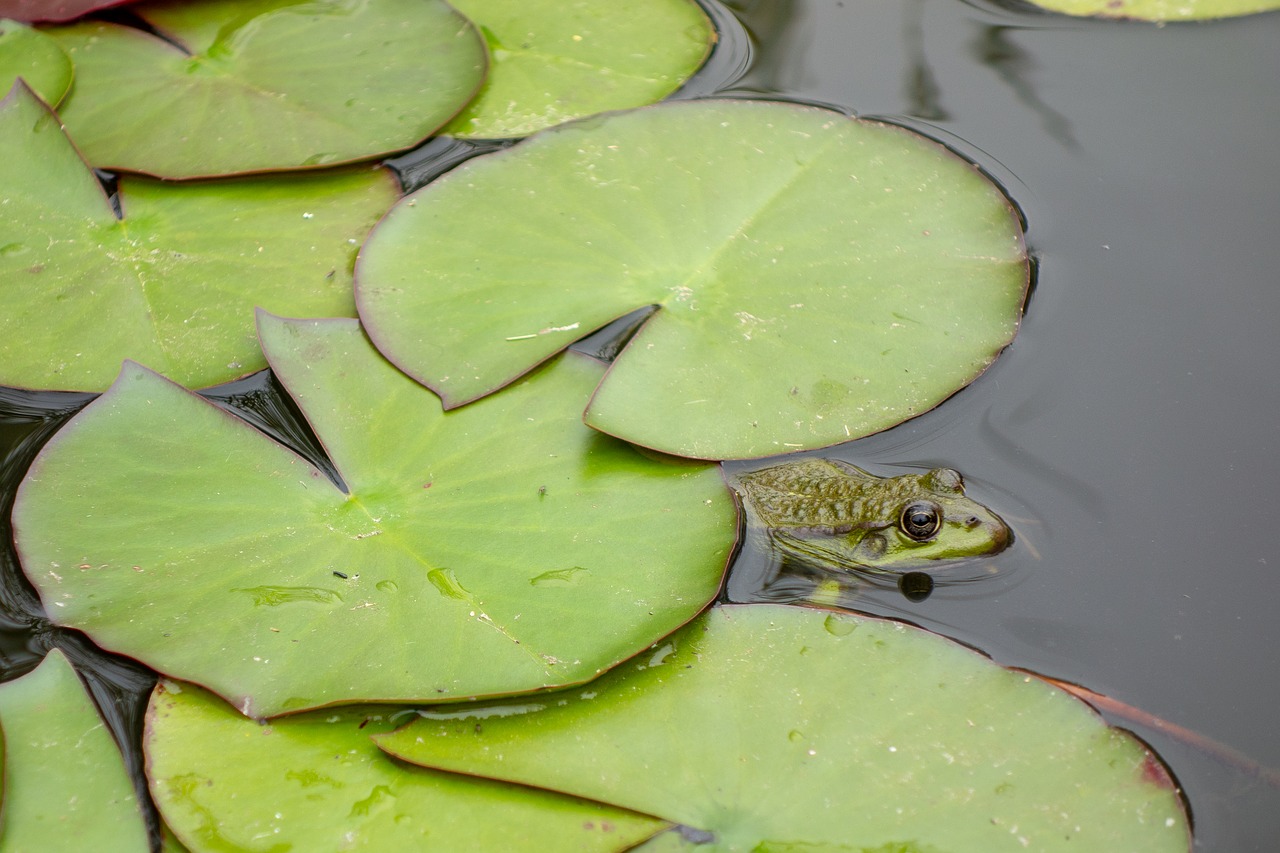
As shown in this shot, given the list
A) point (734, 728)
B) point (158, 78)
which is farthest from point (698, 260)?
point (158, 78)

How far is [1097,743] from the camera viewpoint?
6.07 ft

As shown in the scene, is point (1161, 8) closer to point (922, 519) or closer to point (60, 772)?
point (922, 519)

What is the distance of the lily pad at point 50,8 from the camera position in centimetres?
329

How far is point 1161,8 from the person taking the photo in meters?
3.37

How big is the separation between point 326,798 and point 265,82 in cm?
240

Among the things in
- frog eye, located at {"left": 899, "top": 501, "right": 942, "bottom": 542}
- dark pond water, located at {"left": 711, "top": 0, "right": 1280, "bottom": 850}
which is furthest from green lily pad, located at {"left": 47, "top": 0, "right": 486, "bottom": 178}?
frog eye, located at {"left": 899, "top": 501, "right": 942, "bottom": 542}

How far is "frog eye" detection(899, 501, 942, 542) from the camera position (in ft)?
7.82

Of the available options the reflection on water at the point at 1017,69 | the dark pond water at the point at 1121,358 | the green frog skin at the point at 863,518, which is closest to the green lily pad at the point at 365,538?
the green frog skin at the point at 863,518

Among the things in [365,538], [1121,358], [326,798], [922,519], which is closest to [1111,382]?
[1121,358]

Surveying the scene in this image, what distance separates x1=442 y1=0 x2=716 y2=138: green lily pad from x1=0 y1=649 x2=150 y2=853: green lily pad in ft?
6.80

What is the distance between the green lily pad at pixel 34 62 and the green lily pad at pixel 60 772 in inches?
82.5

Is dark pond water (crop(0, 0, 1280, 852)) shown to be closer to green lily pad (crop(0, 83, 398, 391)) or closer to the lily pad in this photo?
green lily pad (crop(0, 83, 398, 391))

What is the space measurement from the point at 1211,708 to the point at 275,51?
343 centimetres

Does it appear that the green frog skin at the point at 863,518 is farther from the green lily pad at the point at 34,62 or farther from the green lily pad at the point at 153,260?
the green lily pad at the point at 34,62
